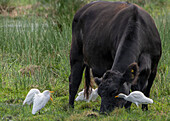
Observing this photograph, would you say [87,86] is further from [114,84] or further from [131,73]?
[131,73]

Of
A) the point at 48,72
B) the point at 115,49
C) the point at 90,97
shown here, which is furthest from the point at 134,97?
the point at 48,72

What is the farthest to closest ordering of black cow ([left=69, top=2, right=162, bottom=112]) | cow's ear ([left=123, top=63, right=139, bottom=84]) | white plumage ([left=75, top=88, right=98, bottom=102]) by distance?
white plumage ([left=75, top=88, right=98, bottom=102])
black cow ([left=69, top=2, right=162, bottom=112])
cow's ear ([left=123, top=63, right=139, bottom=84])

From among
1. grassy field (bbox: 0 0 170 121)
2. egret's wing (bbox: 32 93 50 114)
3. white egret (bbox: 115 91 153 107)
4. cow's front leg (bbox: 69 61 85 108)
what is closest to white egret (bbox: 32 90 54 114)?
egret's wing (bbox: 32 93 50 114)

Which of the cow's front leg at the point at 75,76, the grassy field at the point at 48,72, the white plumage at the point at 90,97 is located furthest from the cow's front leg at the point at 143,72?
the cow's front leg at the point at 75,76

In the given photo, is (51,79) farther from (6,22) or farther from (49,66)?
(6,22)

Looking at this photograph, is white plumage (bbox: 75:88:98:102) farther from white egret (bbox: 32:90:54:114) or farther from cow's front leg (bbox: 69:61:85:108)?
white egret (bbox: 32:90:54:114)

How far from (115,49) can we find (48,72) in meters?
2.98

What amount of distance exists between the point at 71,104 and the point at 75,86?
0.34m

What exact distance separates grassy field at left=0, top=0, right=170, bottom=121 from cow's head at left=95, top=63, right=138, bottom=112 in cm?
13

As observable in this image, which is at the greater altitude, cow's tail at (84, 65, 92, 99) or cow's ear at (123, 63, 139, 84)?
cow's ear at (123, 63, 139, 84)

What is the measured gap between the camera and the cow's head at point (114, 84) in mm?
4565

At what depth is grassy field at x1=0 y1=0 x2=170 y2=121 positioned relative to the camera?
5.42 metres

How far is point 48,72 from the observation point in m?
8.00

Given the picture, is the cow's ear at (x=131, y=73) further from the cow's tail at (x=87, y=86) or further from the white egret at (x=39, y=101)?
the cow's tail at (x=87, y=86)
